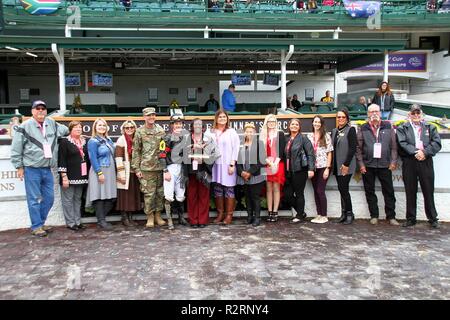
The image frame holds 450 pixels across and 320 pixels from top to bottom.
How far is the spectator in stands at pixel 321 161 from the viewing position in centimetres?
712

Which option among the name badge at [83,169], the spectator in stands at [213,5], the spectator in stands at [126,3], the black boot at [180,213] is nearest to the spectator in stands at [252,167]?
the black boot at [180,213]

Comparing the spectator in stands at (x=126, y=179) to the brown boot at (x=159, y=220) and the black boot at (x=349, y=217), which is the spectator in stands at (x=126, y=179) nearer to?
the brown boot at (x=159, y=220)

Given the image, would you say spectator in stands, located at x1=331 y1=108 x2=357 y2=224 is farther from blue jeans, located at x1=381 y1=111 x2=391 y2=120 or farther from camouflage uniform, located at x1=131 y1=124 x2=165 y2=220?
blue jeans, located at x1=381 y1=111 x2=391 y2=120

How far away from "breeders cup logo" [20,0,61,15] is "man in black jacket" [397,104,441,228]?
55.1 ft

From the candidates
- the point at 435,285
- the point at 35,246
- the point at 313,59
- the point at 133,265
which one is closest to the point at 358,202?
the point at 435,285

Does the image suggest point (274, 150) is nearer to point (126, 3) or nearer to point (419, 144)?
point (419, 144)

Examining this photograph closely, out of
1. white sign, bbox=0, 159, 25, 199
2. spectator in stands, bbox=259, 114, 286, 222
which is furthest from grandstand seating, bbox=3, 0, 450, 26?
spectator in stands, bbox=259, 114, 286, 222

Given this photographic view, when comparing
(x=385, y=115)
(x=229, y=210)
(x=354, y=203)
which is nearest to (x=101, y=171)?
(x=229, y=210)

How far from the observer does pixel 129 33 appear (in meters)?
19.6

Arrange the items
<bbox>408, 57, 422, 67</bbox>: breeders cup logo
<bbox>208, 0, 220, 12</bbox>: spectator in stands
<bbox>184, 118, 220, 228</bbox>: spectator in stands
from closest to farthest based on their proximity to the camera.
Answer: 1. <bbox>184, 118, 220, 228</bbox>: spectator in stands
2. <bbox>208, 0, 220, 12</bbox>: spectator in stands
3. <bbox>408, 57, 422, 67</bbox>: breeders cup logo

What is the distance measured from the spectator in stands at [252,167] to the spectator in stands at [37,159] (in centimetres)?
289

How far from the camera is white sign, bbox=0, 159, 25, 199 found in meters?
7.00

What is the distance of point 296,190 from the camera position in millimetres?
7223

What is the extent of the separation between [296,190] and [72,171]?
3.58 meters
